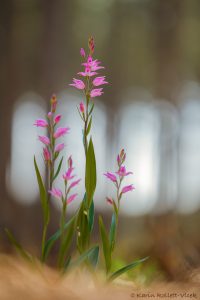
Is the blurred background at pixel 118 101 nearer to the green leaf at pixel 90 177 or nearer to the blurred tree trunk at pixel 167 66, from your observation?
the blurred tree trunk at pixel 167 66

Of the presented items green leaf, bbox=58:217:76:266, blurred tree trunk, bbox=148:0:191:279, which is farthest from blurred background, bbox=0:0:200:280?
green leaf, bbox=58:217:76:266

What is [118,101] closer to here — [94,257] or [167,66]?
[167,66]

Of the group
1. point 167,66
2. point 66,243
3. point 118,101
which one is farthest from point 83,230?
point 167,66

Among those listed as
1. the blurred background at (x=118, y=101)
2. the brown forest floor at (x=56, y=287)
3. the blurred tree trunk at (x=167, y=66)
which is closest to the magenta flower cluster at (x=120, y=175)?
the brown forest floor at (x=56, y=287)

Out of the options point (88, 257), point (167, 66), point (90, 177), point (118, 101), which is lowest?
point (88, 257)

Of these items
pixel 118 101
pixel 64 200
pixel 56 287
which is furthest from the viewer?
pixel 118 101

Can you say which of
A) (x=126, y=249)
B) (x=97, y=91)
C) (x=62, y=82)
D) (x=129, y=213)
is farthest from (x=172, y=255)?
(x=62, y=82)
